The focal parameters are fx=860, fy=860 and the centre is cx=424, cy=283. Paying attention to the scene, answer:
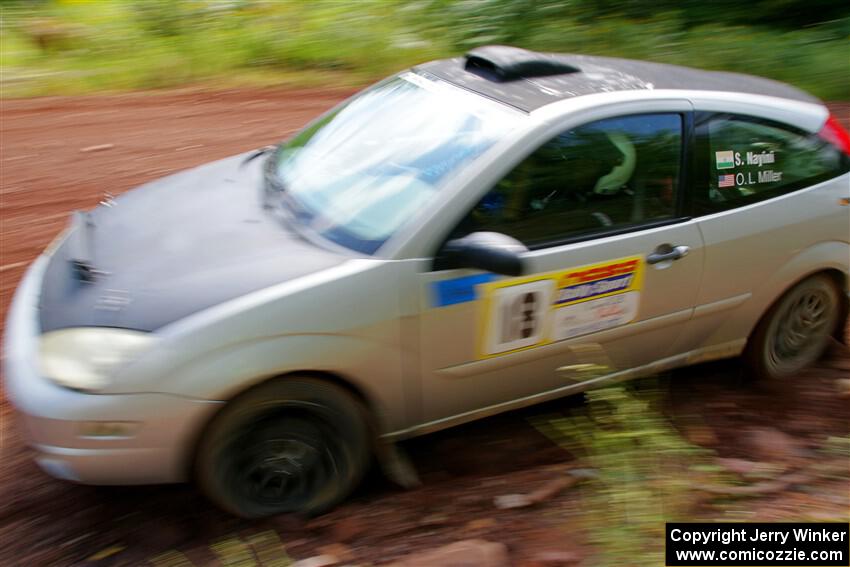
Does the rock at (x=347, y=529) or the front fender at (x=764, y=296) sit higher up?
the front fender at (x=764, y=296)

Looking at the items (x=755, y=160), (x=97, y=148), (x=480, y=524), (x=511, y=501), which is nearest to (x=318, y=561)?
(x=480, y=524)

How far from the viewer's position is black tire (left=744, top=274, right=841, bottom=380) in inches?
167

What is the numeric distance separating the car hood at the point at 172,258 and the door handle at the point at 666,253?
4.50 ft

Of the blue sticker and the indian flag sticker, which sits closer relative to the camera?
the blue sticker

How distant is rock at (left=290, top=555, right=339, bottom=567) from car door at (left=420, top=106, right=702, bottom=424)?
27.6 inches

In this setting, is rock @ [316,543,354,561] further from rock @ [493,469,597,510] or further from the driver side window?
the driver side window

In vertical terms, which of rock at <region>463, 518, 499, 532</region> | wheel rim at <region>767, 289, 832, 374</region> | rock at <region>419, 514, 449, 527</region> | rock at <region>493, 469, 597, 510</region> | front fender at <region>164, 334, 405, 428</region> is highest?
front fender at <region>164, 334, 405, 428</region>

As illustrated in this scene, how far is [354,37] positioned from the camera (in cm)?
1038

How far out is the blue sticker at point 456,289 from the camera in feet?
10.6

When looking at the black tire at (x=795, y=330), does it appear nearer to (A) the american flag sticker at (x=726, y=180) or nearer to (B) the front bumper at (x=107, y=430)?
(A) the american flag sticker at (x=726, y=180)

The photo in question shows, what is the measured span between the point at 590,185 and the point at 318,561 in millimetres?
1827

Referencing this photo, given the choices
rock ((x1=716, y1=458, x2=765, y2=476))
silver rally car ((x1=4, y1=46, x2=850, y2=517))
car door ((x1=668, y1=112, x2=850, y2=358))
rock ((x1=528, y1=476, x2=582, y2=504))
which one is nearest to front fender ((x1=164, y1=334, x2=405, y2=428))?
silver rally car ((x1=4, y1=46, x2=850, y2=517))

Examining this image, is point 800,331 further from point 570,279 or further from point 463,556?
point 463,556

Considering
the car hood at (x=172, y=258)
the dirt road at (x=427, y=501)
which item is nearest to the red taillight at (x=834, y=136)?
the dirt road at (x=427, y=501)
